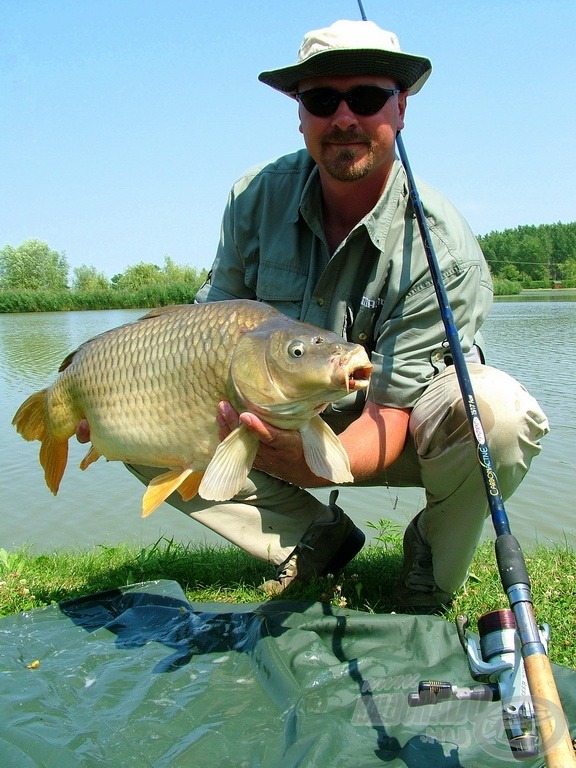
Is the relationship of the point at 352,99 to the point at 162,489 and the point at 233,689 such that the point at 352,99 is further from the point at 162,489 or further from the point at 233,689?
the point at 233,689

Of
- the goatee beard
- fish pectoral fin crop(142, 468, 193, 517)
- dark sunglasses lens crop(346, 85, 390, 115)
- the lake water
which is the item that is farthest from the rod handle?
the lake water

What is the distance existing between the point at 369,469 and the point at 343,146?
98 cm

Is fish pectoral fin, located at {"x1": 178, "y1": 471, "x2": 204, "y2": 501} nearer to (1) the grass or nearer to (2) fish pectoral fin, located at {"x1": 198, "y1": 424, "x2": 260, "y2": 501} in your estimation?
(2) fish pectoral fin, located at {"x1": 198, "y1": 424, "x2": 260, "y2": 501}

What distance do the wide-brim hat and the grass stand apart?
160 centimetres

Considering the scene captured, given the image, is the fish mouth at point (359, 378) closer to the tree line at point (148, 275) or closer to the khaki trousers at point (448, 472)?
the khaki trousers at point (448, 472)

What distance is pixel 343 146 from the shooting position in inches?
92.2

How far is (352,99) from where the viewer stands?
2.31m

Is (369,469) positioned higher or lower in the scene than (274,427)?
lower

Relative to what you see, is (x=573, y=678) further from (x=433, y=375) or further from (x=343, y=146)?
(x=343, y=146)

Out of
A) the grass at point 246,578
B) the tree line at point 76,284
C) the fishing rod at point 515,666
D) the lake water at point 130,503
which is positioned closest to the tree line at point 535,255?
the tree line at point 76,284

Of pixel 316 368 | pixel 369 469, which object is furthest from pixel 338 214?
pixel 316 368

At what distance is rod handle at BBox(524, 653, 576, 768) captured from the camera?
1065 millimetres

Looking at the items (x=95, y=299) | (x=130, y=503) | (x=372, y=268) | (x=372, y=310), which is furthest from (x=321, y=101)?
(x=95, y=299)

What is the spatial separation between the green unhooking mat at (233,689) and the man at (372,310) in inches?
14.9
